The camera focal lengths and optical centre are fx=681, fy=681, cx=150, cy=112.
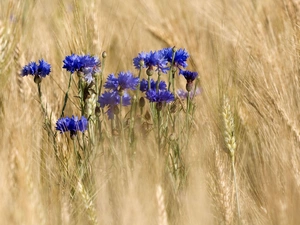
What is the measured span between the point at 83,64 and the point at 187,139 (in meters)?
0.37

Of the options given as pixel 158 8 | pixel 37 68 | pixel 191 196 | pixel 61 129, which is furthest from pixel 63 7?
pixel 191 196

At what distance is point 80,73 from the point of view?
6.26 feet

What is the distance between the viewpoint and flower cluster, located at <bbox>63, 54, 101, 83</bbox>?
188 cm

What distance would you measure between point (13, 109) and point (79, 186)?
22cm

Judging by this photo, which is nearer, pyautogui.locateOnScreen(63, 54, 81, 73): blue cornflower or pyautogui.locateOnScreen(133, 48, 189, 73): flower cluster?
pyautogui.locateOnScreen(63, 54, 81, 73): blue cornflower

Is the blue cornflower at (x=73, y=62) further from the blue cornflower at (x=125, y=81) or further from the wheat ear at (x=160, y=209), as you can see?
the wheat ear at (x=160, y=209)

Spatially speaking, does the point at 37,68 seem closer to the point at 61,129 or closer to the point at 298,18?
the point at 61,129

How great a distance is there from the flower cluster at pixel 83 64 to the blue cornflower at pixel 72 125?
0.16 metres

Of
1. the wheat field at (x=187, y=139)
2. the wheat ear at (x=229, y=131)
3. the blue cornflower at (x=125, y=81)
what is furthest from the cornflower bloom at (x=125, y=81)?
the wheat ear at (x=229, y=131)

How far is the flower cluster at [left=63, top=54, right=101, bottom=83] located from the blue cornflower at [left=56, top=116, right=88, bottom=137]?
0.16 metres

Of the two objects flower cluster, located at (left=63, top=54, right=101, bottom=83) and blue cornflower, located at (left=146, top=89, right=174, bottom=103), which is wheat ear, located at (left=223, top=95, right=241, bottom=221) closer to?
blue cornflower, located at (left=146, top=89, right=174, bottom=103)

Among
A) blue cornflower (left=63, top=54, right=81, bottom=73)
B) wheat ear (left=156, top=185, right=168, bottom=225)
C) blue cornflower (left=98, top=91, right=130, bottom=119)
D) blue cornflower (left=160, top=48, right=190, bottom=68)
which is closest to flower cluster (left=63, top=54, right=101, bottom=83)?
blue cornflower (left=63, top=54, right=81, bottom=73)

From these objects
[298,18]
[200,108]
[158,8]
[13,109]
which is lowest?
[13,109]

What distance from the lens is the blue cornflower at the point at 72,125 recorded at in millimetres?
1805
